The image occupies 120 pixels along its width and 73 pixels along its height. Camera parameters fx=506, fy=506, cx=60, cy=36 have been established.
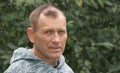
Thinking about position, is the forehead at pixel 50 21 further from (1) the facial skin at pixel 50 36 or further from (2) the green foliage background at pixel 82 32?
(2) the green foliage background at pixel 82 32

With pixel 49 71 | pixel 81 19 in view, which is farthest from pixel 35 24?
pixel 81 19

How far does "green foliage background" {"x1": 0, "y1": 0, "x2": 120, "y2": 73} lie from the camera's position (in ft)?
15.4

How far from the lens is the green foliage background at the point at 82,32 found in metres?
4.69

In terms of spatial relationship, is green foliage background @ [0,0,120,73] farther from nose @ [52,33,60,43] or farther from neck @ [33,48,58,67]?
nose @ [52,33,60,43]

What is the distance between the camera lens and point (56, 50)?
114 inches

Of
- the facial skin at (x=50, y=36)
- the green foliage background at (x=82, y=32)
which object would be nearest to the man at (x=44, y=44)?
the facial skin at (x=50, y=36)

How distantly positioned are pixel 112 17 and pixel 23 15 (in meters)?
1.01

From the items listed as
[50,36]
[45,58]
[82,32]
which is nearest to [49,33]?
[50,36]

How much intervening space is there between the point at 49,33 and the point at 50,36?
18 mm

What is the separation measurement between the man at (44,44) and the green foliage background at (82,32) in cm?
140

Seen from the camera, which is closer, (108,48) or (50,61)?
(50,61)

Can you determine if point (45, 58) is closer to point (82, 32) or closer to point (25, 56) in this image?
point (25, 56)

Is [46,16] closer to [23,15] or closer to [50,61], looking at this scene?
[50,61]

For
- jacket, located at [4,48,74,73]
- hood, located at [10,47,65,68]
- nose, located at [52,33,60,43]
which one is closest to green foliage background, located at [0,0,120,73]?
hood, located at [10,47,65,68]
